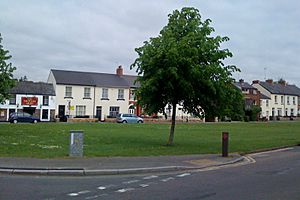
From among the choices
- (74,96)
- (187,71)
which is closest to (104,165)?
(187,71)

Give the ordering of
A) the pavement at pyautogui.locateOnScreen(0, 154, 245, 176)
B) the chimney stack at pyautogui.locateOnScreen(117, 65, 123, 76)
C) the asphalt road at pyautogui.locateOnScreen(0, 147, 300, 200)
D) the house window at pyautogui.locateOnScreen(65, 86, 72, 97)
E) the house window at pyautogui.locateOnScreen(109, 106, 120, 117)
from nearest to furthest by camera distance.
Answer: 1. the asphalt road at pyautogui.locateOnScreen(0, 147, 300, 200)
2. the pavement at pyautogui.locateOnScreen(0, 154, 245, 176)
3. the house window at pyautogui.locateOnScreen(65, 86, 72, 97)
4. the house window at pyautogui.locateOnScreen(109, 106, 120, 117)
5. the chimney stack at pyautogui.locateOnScreen(117, 65, 123, 76)

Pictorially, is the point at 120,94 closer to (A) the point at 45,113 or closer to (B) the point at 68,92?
(B) the point at 68,92

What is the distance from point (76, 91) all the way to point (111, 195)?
63.9 metres

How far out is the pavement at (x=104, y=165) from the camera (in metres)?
11.8

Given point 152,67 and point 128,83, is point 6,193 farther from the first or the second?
point 128,83

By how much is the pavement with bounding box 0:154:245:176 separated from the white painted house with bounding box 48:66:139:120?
53.3 meters

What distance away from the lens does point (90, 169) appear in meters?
12.2

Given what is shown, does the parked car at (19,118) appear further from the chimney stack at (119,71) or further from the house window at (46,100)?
the chimney stack at (119,71)

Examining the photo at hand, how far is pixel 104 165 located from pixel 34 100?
187 ft

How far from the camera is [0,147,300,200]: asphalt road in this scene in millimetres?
8820

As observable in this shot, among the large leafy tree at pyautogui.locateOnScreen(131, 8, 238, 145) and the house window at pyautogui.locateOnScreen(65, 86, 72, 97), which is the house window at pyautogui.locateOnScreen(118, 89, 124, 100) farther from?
the large leafy tree at pyautogui.locateOnScreen(131, 8, 238, 145)

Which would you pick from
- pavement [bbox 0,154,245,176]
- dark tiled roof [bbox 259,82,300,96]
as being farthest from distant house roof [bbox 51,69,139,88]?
pavement [bbox 0,154,245,176]

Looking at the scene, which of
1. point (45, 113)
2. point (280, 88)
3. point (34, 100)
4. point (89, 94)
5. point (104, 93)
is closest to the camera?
point (34, 100)

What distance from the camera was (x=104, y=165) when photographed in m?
13.1
